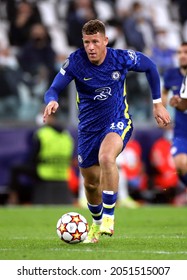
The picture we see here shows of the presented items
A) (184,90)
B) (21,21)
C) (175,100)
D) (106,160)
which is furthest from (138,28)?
(106,160)

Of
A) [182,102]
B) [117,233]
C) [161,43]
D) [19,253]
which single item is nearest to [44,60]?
[161,43]

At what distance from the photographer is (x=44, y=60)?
786 inches

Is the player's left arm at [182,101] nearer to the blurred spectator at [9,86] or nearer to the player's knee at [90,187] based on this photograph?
the player's knee at [90,187]

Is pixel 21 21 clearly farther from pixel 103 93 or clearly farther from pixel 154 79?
pixel 103 93

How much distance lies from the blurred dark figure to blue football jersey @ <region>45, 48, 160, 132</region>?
1054 cm

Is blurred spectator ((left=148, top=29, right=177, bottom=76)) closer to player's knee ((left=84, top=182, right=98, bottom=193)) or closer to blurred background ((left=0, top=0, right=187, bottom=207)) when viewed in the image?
blurred background ((left=0, top=0, right=187, bottom=207))

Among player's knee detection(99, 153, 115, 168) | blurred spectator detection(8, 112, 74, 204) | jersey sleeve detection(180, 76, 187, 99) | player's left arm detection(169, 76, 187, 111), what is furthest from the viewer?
blurred spectator detection(8, 112, 74, 204)

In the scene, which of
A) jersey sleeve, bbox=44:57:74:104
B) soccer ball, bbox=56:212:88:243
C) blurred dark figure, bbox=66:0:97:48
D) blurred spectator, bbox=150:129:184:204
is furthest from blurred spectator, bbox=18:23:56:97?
soccer ball, bbox=56:212:88:243

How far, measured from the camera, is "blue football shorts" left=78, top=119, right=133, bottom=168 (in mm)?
10492

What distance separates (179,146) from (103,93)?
4141 millimetres

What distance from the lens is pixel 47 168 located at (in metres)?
19.7

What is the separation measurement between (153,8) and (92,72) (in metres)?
13.9

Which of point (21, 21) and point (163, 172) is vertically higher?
point (21, 21)

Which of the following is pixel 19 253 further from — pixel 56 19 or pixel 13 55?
pixel 56 19
